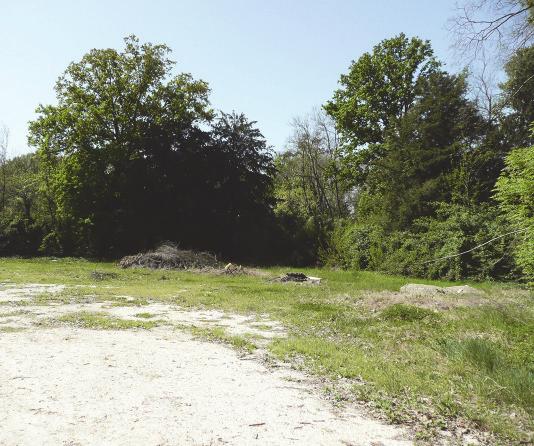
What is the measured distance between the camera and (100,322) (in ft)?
37.8

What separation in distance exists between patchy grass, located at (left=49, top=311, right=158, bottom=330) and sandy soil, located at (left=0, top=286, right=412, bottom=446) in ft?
4.18

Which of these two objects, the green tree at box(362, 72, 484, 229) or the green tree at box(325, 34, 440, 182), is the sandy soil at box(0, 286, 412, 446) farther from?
the green tree at box(325, 34, 440, 182)

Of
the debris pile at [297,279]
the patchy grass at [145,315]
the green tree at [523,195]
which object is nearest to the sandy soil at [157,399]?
the patchy grass at [145,315]

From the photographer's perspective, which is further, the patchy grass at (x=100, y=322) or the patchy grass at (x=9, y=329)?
the patchy grass at (x=100, y=322)

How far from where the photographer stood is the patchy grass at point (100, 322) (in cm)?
1113

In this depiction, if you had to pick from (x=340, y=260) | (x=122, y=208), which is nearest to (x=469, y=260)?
(x=340, y=260)

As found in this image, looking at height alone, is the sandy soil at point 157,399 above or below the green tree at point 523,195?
below

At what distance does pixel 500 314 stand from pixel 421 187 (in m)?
16.5

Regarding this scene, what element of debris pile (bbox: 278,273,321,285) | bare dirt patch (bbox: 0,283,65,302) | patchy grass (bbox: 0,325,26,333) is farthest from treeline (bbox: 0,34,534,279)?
patchy grass (bbox: 0,325,26,333)

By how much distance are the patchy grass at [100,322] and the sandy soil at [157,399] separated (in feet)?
4.18

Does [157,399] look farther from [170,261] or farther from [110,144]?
[110,144]

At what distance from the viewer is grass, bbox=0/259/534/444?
20.5 feet

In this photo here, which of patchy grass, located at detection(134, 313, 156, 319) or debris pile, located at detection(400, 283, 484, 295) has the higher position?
debris pile, located at detection(400, 283, 484, 295)

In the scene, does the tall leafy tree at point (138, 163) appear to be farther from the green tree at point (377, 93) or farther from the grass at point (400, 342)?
the grass at point (400, 342)
